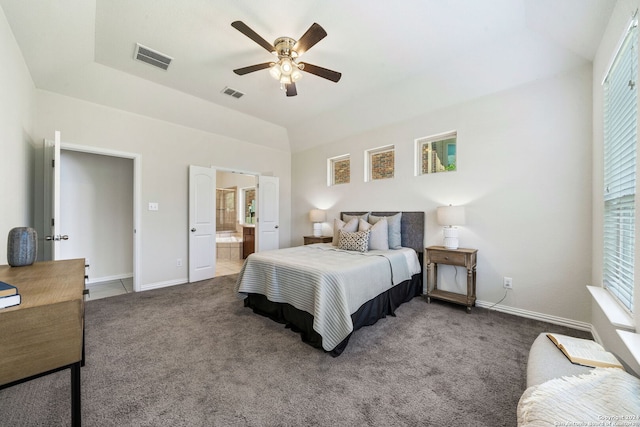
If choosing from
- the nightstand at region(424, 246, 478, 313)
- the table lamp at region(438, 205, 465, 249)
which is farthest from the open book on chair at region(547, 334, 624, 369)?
the table lamp at region(438, 205, 465, 249)

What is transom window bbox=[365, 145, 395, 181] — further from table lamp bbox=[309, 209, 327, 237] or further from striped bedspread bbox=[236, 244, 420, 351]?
striped bedspread bbox=[236, 244, 420, 351]

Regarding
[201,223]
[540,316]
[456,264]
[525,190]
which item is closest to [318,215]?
[201,223]

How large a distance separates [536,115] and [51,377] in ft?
16.0

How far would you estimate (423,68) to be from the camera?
118 inches

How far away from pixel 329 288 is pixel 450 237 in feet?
6.06

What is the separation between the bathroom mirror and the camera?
343cm

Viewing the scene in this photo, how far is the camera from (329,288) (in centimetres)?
211

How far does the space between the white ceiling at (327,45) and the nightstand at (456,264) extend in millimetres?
1974

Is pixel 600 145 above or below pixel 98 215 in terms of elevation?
above

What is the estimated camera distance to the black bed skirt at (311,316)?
2.20 metres

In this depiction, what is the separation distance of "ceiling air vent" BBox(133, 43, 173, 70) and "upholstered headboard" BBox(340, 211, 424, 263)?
12.1 ft

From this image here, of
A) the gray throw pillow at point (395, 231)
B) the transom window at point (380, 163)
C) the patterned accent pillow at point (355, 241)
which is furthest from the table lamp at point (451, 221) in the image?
the transom window at point (380, 163)

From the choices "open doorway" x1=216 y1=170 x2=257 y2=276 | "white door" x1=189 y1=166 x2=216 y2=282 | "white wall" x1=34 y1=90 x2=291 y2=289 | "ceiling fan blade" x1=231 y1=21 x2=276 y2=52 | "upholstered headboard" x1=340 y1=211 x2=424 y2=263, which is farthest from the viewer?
"open doorway" x1=216 y1=170 x2=257 y2=276

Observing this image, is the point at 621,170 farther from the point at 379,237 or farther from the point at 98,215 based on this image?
the point at 98,215
